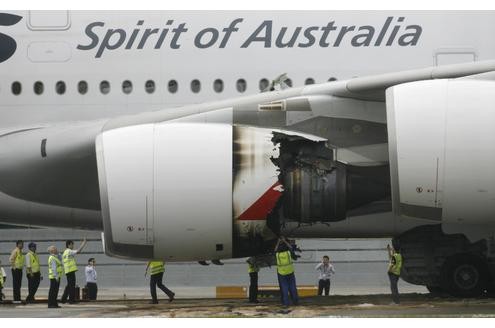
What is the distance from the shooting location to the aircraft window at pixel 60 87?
52.4 feet

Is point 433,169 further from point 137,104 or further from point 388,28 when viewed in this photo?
point 137,104

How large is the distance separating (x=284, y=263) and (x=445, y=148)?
2.94m

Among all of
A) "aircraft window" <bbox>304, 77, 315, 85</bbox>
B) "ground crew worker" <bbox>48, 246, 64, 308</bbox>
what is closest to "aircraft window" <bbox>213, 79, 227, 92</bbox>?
"aircraft window" <bbox>304, 77, 315, 85</bbox>

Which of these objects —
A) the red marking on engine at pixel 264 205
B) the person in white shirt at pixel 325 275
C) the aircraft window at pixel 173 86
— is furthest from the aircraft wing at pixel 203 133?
the person in white shirt at pixel 325 275

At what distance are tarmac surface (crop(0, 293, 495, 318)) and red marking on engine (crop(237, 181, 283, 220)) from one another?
1192 mm

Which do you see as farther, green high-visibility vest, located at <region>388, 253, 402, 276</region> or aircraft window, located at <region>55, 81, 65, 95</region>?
aircraft window, located at <region>55, 81, 65, 95</region>

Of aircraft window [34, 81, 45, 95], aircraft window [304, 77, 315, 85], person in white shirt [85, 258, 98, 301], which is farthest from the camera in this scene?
person in white shirt [85, 258, 98, 301]

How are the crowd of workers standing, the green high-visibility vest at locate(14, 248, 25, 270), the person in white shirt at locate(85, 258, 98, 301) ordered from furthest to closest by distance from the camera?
1. the person in white shirt at locate(85, 258, 98, 301)
2. the green high-visibility vest at locate(14, 248, 25, 270)
3. the crowd of workers standing

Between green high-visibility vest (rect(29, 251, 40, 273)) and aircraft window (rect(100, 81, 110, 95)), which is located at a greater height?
aircraft window (rect(100, 81, 110, 95))

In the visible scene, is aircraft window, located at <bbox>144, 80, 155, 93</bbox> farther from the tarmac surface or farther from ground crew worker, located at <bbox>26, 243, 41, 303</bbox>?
the tarmac surface

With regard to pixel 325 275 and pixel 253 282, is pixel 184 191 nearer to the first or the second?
pixel 253 282

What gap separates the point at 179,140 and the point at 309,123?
1.73m

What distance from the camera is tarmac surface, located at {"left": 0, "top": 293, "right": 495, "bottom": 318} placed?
43.6 feet

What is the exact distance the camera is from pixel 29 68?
16.0m
